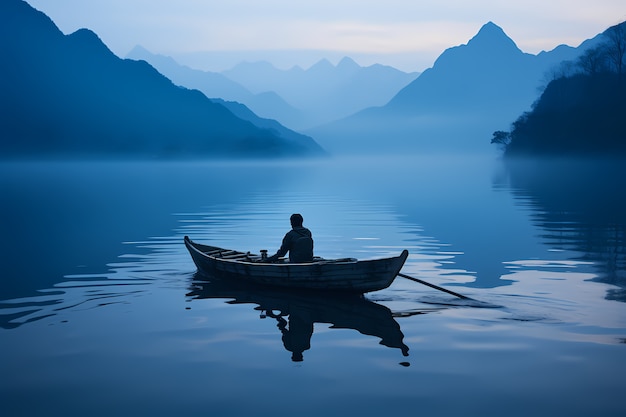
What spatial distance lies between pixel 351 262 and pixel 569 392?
8116 millimetres

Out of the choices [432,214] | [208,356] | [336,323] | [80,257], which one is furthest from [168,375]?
[432,214]

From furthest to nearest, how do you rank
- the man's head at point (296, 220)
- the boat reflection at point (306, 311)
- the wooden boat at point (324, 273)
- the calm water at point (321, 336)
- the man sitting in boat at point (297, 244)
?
the man sitting in boat at point (297, 244), the man's head at point (296, 220), the wooden boat at point (324, 273), the boat reflection at point (306, 311), the calm water at point (321, 336)

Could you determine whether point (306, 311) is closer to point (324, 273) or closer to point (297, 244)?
point (324, 273)

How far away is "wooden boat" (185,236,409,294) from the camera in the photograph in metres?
18.6

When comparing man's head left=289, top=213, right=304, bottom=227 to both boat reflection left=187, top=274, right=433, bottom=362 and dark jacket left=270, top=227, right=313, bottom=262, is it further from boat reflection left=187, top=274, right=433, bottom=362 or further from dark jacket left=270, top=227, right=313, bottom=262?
boat reflection left=187, top=274, right=433, bottom=362

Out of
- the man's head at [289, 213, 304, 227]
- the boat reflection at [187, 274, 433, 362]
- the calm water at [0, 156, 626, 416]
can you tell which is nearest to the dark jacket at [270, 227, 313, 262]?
the man's head at [289, 213, 304, 227]

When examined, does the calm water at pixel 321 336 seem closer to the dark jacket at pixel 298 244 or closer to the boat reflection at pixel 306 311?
the boat reflection at pixel 306 311

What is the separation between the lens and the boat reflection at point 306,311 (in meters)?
15.8

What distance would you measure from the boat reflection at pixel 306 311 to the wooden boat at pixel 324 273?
348 millimetres

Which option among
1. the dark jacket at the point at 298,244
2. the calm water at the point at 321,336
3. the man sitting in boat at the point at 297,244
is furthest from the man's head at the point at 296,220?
the calm water at the point at 321,336

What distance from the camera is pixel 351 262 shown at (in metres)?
19.0

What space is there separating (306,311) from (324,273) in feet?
4.54

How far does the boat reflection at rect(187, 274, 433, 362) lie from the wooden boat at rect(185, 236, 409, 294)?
1.14ft

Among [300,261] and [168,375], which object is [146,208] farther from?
[168,375]
